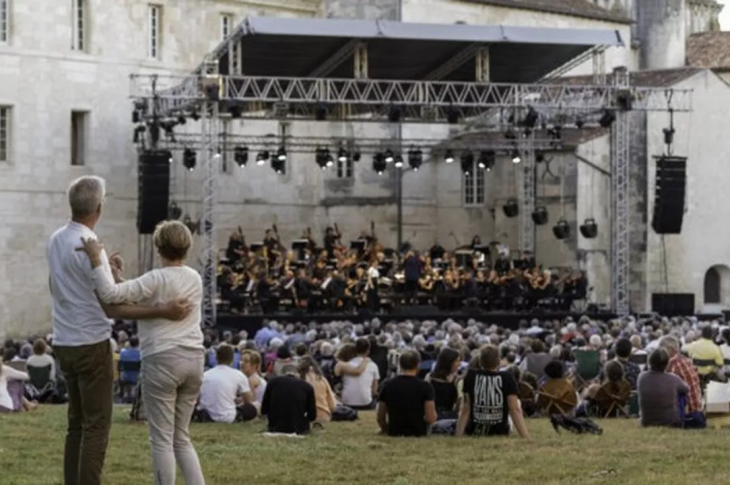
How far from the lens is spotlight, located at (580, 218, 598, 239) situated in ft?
162

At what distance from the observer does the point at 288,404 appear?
17484mm

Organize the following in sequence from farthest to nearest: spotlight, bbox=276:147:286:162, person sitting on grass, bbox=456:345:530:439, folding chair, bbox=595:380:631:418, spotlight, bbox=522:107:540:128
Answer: spotlight, bbox=276:147:286:162
spotlight, bbox=522:107:540:128
folding chair, bbox=595:380:631:418
person sitting on grass, bbox=456:345:530:439

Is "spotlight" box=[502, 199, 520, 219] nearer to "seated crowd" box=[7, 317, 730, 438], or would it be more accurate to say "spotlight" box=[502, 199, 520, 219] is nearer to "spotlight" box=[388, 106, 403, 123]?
"spotlight" box=[388, 106, 403, 123]

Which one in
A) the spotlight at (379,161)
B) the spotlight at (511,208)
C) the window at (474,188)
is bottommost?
the spotlight at (511,208)

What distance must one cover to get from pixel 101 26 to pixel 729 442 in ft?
108

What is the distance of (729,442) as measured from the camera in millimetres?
16312

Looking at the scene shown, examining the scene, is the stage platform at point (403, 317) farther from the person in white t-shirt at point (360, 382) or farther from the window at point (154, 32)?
the person in white t-shirt at point (360, 382)

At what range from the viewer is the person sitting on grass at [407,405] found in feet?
56.7

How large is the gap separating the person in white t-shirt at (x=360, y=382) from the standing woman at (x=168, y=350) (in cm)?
1102

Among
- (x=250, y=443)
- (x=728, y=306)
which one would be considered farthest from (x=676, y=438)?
(x=728, y=306)

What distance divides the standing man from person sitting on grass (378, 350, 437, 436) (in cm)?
677

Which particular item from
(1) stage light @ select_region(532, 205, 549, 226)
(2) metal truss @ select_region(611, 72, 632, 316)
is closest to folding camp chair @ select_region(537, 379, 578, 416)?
(2) metal truss @ select_region(611, 72, 632, 316)

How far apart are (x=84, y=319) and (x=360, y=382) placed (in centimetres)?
1131

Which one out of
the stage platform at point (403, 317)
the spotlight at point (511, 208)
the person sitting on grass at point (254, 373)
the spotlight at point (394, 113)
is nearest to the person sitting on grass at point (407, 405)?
the person sitting on grass at point (254, 373)
